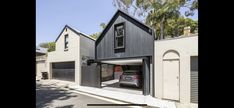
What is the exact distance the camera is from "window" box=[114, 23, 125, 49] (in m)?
14.3

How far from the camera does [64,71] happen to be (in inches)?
854

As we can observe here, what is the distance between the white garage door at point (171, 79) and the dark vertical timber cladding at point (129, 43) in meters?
1.59

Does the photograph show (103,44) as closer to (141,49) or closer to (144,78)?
(141,49)

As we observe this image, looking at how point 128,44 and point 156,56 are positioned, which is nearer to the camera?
point 156,56

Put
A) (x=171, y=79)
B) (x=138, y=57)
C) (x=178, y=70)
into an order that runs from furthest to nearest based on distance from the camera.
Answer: (x=138, y=57) → (x=171, y=79) → (x=178, y=70)

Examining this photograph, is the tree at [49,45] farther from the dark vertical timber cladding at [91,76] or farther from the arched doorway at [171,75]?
the arched doorway at [171,75]

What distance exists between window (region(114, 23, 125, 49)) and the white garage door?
4.30 metres

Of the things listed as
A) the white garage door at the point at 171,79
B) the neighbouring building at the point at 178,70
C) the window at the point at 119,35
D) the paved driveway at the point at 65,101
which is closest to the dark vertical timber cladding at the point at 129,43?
the window at the point at 119,35

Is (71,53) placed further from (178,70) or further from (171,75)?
(178,70)

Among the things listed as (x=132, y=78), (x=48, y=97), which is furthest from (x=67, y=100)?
(x=132, y=78)

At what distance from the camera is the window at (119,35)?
14270mm

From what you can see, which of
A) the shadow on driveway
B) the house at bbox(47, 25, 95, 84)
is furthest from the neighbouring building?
the house at bbox(47, 25, 95, 84)

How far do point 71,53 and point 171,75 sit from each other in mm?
12313

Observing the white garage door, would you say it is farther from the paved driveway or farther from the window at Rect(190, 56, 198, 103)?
the paved driveway
